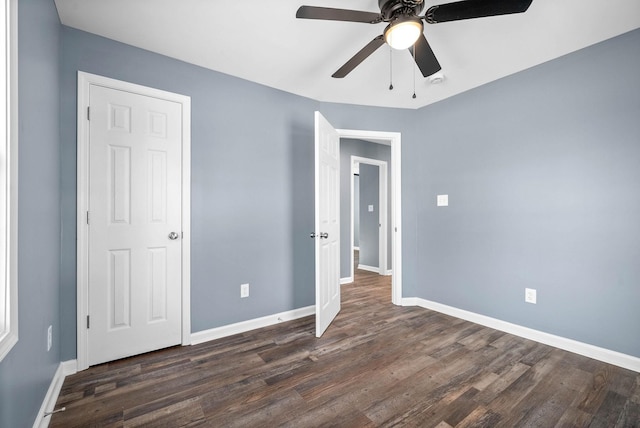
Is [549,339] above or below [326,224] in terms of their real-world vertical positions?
below

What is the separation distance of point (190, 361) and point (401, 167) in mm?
2972

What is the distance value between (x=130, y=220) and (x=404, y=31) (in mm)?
2309

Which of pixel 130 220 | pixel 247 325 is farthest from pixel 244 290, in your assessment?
pixel 130 220

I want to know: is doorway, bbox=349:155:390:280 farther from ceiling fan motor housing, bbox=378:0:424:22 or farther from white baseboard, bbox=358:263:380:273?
ceiling fan motor housing, bbox=378:0:424:22

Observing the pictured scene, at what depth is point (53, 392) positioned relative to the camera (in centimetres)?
173

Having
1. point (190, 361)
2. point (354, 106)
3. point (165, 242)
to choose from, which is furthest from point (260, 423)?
point (354, 106)

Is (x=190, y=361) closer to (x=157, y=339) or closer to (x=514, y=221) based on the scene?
(x=157, y=339)

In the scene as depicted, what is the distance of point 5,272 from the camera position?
3.59ft

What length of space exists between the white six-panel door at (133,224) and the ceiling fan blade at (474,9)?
207 centimetres

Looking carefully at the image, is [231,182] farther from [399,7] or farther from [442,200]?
[442,200]

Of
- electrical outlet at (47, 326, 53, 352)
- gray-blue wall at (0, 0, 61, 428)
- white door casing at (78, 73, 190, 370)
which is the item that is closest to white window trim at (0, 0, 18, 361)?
gray-blue wall at (0, 0, 61, 428)

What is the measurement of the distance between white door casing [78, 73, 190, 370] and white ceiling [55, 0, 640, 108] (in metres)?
0.42

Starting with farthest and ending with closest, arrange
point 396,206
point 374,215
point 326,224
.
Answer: point 374,215
point 396,206
point 326,224

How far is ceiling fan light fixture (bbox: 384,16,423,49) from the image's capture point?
152cm
